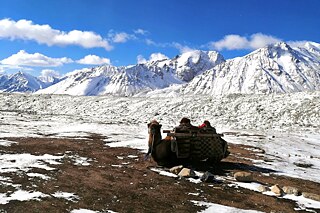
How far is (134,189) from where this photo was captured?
36.2 ft

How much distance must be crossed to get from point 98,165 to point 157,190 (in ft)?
13.3

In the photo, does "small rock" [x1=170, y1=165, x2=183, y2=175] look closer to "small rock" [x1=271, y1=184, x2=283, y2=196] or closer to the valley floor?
the valley floor

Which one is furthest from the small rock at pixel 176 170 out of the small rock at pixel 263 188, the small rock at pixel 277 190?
the small rock at pixel 277 190

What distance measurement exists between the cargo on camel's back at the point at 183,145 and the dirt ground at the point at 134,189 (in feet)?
2.06

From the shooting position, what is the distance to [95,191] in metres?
10.4

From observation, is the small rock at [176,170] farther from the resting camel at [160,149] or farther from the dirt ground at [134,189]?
the resting camel at [160,149]

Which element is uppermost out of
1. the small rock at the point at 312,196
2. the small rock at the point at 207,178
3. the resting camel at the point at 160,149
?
the resting camel at the point at 160,149

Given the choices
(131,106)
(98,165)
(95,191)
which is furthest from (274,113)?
→ (95,191)

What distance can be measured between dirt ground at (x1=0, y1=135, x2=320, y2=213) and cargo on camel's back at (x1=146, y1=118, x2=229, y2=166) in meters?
0.63

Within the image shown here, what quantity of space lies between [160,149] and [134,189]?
13.6ft

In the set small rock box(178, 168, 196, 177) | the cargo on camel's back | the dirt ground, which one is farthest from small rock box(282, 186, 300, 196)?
the cargo on camel's back

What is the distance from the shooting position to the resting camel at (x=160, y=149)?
49.3 ft

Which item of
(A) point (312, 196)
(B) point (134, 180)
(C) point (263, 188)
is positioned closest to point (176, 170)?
(B) point (134, 180)

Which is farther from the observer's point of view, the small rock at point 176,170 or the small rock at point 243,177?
the small rock at point 176,170
